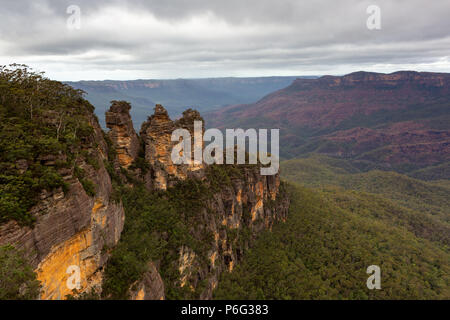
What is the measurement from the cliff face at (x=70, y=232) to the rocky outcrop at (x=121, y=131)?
8.33 m

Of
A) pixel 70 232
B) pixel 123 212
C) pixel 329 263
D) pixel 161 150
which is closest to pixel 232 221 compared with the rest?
pixel 161 150

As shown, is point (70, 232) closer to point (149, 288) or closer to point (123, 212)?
point (123, 212)

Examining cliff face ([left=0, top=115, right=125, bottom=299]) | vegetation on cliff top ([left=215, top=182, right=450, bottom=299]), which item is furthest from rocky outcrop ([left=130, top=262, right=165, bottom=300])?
vegetation on cliff top ([left=215, top=182, right=450, bottom=299])

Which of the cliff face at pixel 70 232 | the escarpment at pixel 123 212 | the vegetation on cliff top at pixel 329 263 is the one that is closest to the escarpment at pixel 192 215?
the escarpment at pixel 123 212

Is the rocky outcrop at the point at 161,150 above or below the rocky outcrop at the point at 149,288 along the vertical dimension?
above

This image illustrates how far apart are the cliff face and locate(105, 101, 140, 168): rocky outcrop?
8.33 m

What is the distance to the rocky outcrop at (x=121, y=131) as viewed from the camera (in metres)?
28.0

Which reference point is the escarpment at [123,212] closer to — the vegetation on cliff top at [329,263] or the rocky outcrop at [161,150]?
the rocky outcrop at [161,150]

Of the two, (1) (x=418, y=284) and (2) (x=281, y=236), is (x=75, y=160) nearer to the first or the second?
(2) (x=281, y=236)

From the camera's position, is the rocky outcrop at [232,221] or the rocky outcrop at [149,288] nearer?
the rocky outcrop at [149,288]

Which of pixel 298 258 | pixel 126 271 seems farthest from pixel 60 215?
pixel 298 258

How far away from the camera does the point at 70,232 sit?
15555mm

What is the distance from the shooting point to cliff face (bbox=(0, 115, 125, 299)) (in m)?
13.2
